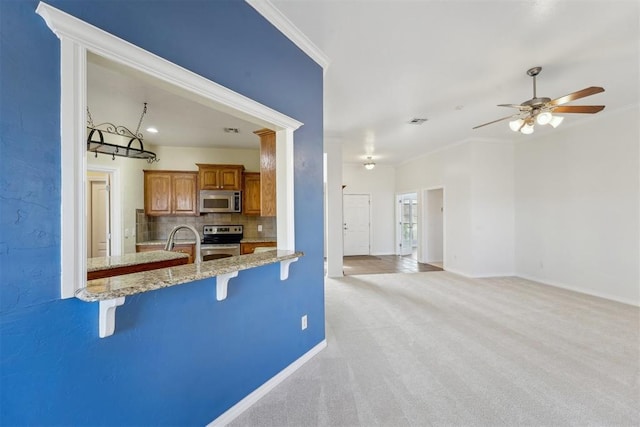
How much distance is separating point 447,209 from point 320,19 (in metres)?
5.30

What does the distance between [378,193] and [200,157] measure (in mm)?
5392

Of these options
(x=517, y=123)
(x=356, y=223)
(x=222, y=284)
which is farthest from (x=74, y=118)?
(x=356, y=223)

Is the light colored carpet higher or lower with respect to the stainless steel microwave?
lower

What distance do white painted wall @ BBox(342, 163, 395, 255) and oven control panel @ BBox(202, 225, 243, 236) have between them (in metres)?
4.02

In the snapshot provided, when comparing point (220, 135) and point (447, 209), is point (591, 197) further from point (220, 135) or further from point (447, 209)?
point (220, 135)

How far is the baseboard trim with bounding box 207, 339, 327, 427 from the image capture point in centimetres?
176

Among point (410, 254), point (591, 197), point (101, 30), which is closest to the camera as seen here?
point (101, 30)

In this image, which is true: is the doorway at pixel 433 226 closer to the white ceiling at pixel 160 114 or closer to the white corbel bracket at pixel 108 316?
the white ceiling at pixel 160 114

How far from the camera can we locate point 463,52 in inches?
106

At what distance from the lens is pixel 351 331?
125 inches

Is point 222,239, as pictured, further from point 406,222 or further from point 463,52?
point 406,222

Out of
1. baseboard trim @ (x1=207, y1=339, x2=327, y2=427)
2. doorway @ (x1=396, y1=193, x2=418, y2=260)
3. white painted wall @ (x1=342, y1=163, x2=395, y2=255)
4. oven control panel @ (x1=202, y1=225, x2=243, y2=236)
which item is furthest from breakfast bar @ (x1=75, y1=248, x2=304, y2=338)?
doorway @ (x1=396, y1=193, x2=418, y2=260)

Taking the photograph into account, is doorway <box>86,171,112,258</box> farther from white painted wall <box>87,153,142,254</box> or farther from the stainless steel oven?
the stainless steel oven

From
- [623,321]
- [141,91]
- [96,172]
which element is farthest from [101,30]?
[623,321]
